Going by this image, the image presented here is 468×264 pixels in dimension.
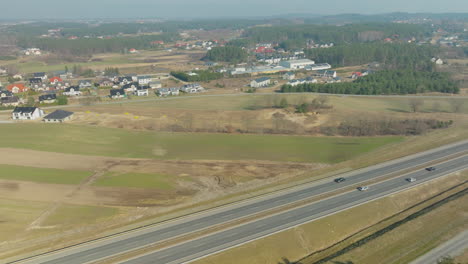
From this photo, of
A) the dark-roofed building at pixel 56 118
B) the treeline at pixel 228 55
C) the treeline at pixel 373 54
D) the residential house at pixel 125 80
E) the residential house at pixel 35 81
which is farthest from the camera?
the treeline at pixel 228 55

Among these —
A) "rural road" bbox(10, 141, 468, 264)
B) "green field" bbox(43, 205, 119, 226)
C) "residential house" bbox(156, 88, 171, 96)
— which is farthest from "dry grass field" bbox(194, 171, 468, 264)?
"residential house" bbox(156, 88, 171, 96)

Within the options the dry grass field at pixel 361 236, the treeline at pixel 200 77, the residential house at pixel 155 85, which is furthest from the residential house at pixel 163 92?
the dry grass field at pixel 361 236

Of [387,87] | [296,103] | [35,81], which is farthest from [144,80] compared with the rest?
[387,87]

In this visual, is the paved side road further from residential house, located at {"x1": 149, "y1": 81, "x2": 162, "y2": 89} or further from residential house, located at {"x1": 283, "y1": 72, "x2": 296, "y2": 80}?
residential house, located at {"x1": 283, "y1": 72, "x2": 296, "y2": 80}

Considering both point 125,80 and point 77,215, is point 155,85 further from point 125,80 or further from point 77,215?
point 77,215

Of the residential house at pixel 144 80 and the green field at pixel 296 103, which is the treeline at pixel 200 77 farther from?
the green field at pixel 296 103
